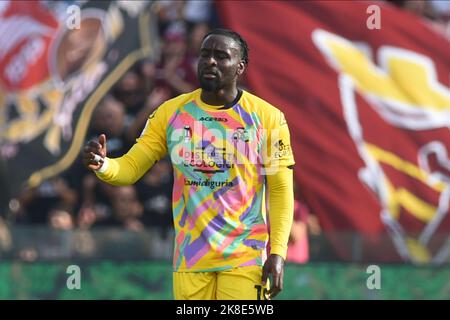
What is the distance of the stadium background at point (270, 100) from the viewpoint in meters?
11.2

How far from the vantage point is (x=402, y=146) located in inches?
471

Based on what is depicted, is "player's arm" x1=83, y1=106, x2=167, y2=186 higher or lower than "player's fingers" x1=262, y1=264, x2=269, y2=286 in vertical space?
higher

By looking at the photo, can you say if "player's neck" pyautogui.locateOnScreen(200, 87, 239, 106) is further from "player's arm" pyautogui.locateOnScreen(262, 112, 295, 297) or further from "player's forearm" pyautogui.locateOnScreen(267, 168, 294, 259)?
"player's forearm" pyautogui.locateOnScreen(267, 168, 294, 259)

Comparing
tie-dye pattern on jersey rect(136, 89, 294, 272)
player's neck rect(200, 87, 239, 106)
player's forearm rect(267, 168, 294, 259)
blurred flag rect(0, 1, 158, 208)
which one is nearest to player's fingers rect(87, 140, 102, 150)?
tie-dye pattern on jersey rect(136, 89, 294, 272)

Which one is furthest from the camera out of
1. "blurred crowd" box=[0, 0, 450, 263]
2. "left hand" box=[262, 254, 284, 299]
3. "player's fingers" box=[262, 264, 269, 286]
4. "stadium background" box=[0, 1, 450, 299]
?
"blurred crowd" box=[0, 0, 450, 263]

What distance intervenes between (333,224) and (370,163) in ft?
2.42

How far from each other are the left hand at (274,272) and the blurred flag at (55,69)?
197 inches

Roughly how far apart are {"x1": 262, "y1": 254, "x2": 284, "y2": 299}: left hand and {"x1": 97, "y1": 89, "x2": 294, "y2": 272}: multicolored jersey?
0.09 meters

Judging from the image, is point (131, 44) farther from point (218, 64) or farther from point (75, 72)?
point (218, 64)

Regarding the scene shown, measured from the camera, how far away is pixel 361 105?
39.2 feet

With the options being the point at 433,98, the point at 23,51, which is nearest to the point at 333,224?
the point at 433,98

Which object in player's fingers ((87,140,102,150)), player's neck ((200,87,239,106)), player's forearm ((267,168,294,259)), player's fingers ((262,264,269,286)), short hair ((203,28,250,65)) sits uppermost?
short hair ((203,28,250,65))

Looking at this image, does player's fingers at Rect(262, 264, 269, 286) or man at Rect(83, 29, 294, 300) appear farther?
→ man at Rect(83, 29, 294, 300)

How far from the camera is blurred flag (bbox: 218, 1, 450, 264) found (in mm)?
11836
